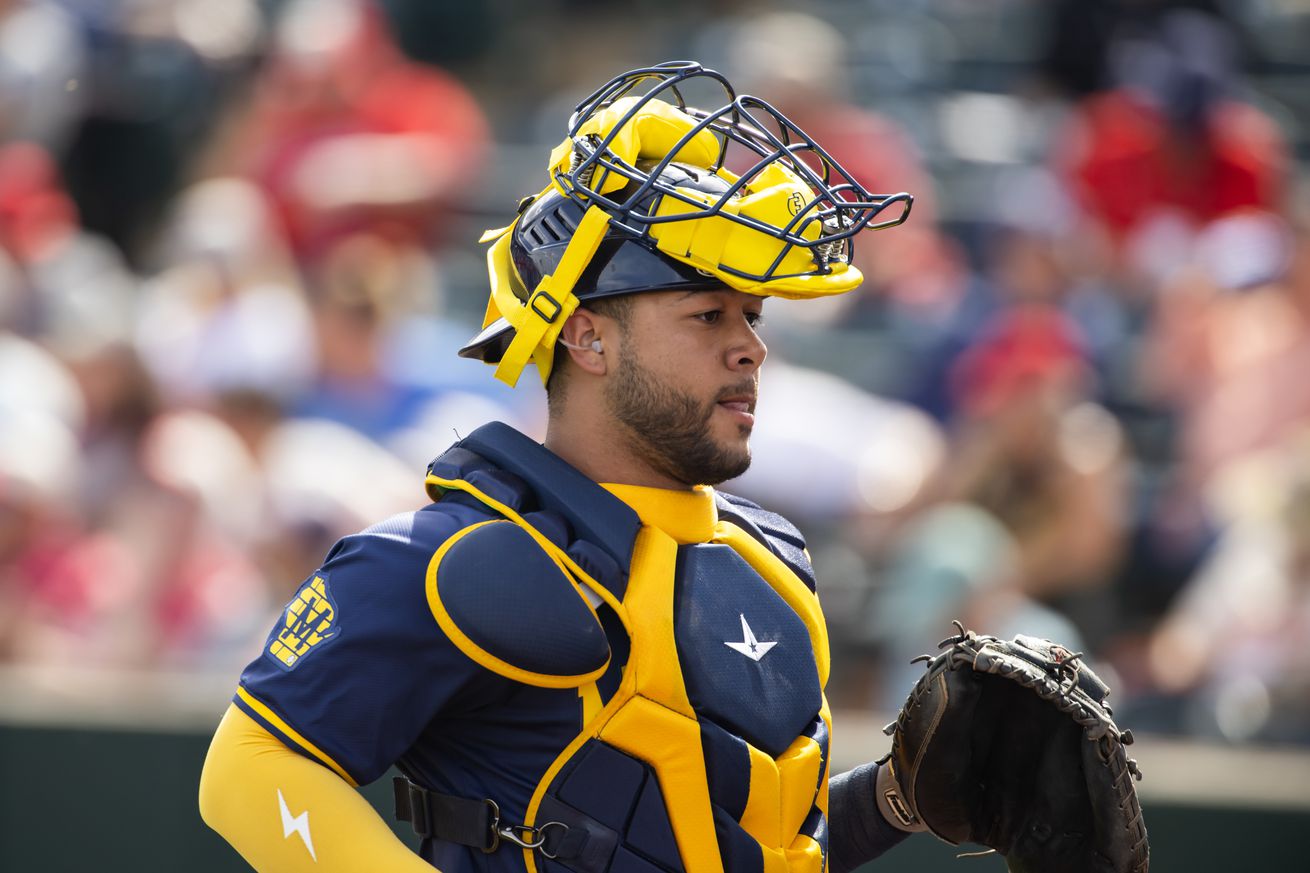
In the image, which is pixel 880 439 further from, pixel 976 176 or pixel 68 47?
pixel 68 47

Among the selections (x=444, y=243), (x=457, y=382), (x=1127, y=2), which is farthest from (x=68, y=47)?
(x=1127, y=2)

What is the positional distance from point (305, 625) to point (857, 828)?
3.34 feet

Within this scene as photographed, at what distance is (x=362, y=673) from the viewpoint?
92.7 inches

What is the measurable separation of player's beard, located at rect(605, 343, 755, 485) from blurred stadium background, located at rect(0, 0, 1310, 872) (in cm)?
145

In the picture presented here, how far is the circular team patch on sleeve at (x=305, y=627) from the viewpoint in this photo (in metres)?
2.38

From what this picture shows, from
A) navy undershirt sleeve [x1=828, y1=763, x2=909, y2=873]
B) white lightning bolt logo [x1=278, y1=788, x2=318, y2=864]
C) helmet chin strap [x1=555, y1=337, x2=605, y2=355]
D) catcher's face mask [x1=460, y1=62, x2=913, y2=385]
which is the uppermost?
catcher's face mask [x1=460, y1=62, x2=913, y2=385]

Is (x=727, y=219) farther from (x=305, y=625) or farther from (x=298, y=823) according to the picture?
(x=298, y=823)

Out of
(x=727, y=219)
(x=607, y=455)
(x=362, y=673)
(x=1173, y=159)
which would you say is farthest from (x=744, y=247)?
(x=1173, y=159)

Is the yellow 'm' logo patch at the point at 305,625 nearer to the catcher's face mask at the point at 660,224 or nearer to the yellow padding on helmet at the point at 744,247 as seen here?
the catcher's face mask at the point at 660,224

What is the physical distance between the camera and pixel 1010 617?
16.4 ft

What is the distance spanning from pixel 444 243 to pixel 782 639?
546 centimetres

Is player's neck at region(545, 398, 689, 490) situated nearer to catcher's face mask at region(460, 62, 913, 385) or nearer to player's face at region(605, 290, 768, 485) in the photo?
player's face at region(605, 290, 768, 485)

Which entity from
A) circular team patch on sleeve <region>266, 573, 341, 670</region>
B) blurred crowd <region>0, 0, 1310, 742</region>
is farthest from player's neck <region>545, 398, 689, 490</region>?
blurred crowd <region>0, 0, 1310, 742</region>

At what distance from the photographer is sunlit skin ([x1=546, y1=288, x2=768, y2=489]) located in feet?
8.45
